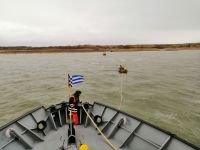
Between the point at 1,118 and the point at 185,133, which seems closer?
the point at 185,133

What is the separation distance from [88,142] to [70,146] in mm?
1287

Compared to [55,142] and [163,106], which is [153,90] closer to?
[163,106]

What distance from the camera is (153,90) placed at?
2336cm

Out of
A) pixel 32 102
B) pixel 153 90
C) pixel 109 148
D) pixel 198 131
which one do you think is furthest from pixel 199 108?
pixel 32 102

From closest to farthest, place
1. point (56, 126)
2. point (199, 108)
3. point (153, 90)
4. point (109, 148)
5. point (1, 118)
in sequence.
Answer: point (109, 148) < point (56, 126) < point (1, 118) < point (199, 108) < point (153, 90)

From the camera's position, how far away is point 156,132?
761 centimetres

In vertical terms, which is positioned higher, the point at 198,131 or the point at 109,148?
the point at 109,148

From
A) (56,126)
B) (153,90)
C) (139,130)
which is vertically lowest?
(153,90)

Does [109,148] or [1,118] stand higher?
[109,148]

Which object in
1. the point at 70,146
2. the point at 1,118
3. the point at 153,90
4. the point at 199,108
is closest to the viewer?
the point at 70,146

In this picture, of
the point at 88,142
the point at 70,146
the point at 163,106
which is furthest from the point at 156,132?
the point at 163,106

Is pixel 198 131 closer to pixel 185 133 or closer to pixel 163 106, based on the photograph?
pixel 185 133

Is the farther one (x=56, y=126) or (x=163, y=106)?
(x=163, y=106)

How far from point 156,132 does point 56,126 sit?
534cm
